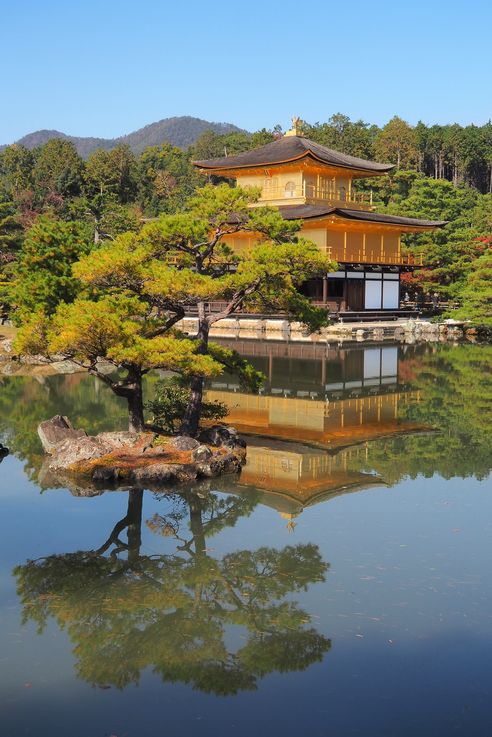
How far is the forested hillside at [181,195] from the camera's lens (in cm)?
2227

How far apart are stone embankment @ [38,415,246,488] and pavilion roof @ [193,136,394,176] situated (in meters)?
26.2

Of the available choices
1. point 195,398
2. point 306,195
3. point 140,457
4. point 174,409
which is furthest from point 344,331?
point 140,457

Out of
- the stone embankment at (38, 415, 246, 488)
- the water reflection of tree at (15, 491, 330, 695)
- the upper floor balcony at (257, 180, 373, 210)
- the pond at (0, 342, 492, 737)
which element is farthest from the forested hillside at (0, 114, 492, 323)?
the water reflection of tree at (15, 491, 330, 695)

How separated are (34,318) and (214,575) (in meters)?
5.79

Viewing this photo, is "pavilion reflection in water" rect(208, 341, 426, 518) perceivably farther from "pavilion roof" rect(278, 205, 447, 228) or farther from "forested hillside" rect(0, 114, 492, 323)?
"pavilion roof" rect(278, 205, 447, 228)

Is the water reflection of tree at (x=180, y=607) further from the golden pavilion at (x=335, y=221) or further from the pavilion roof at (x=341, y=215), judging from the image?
the golden pavilion at (x=335, y=221)

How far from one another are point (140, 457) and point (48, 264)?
922cm

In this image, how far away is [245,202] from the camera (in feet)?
42.6

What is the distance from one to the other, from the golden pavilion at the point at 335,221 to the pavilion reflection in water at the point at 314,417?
26.8 ft

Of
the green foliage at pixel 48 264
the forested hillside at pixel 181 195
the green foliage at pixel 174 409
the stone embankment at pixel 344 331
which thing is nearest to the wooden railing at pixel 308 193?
the forested hillside at pixel 181 195

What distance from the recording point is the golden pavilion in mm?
37125

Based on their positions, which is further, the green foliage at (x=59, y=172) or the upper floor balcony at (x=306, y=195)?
the green foliage at (x=59, y=172)

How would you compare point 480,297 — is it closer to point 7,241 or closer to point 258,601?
point 7,241

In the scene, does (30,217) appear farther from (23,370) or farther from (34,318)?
(34,318)
